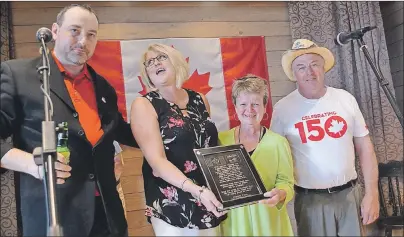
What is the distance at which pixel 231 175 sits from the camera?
101cm

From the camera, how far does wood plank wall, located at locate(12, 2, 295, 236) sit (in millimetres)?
1240

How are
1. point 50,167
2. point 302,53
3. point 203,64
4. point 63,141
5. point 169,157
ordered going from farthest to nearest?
Answer: point 203,64, point 302,53, point 169,157, point 63,141, point 50,167

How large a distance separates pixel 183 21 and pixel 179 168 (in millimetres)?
525

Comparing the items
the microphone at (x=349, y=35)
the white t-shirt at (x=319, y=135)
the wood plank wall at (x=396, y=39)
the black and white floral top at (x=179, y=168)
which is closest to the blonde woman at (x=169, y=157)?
the black and white floral top at (x=179, y=168)

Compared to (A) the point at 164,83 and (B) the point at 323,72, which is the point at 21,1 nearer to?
(A) the point at 164,83

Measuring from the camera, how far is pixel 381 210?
126 centimetres

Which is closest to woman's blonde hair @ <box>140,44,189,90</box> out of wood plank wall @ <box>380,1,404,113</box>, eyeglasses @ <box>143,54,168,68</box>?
eyeglasses @ <box>143,54,168,68</box>

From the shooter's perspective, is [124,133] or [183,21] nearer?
[124,133]

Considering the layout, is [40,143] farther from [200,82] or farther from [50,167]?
[200,82]

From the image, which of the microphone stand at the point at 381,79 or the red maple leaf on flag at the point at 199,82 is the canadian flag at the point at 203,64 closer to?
the red maple leaf on flag at the point at 199,82

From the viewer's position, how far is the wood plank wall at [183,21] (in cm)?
124

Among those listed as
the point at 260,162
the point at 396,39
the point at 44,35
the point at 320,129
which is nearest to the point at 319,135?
the point at 320,129

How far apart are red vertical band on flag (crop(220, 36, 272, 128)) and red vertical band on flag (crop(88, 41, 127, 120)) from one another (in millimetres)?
315

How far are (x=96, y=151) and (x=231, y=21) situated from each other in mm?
641
